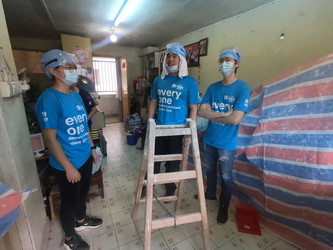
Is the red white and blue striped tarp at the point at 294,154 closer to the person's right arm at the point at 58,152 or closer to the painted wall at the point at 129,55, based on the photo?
the person's right arm at the point at 58,152

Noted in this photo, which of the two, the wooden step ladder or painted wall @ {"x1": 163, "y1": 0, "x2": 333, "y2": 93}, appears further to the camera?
painted wall @ {"x1": 163, "y1": 0, "x2": 333, "y2": 93}

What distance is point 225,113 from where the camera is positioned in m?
1.33

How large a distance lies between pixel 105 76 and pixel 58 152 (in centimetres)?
548

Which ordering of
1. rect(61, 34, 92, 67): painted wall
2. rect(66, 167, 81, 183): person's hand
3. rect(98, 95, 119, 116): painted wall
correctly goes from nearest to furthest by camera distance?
1. rect(66, 167, 81, 183): person's hand
2. rect(61, 34, 92, 67): painted wall
3. rect(98, 95, 119, 116): painted wall

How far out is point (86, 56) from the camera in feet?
11.7

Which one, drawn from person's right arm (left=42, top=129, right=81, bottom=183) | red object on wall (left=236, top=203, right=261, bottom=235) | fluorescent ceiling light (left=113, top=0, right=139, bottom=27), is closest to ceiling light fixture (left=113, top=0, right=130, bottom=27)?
fluorescent ceiling light (left=113, top=0, right=139, bottom=27)

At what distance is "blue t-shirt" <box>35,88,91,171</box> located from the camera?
3.02 ft

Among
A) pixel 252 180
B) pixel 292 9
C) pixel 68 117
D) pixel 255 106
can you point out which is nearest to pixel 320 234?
pixel 252 180

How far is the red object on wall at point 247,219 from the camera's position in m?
1.38

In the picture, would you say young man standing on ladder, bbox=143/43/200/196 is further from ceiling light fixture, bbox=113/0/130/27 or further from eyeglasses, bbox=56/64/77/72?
ceiling light fixture, bbox=113/0/130/27

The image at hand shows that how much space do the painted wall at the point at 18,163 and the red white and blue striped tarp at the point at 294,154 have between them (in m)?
1.61

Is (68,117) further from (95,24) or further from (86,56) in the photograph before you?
(86,56)

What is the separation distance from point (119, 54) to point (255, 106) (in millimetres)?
4599

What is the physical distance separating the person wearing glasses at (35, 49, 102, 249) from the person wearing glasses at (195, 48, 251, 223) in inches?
39.0
